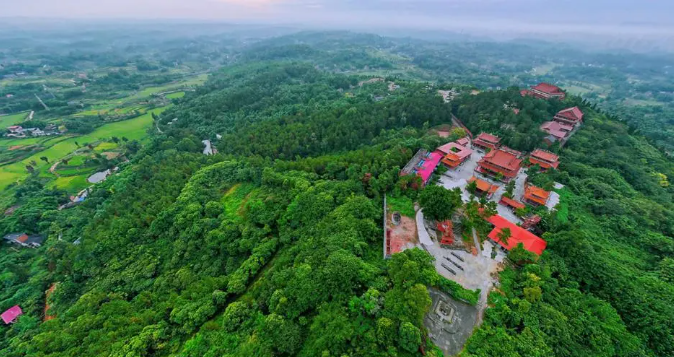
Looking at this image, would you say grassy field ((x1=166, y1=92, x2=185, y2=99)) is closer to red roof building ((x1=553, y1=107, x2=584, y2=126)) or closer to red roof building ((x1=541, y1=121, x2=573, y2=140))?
red roof building ((x1=541, y1=121, x2=573, y2=140))

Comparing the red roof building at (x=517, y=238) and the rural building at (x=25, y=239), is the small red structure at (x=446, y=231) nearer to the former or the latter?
the red roof building at (x=517, y=238)

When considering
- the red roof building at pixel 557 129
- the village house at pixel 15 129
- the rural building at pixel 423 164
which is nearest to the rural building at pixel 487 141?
the rural building at pixel 423 164

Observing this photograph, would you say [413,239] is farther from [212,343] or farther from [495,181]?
[212,343]

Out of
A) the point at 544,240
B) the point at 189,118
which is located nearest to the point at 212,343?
the point at 544,240

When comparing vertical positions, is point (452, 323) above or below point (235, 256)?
above

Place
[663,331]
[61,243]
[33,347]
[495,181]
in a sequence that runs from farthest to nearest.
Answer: [61,243] → [495,181] → [33,347] → [663,331]

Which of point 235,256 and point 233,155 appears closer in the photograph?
point 235,256
